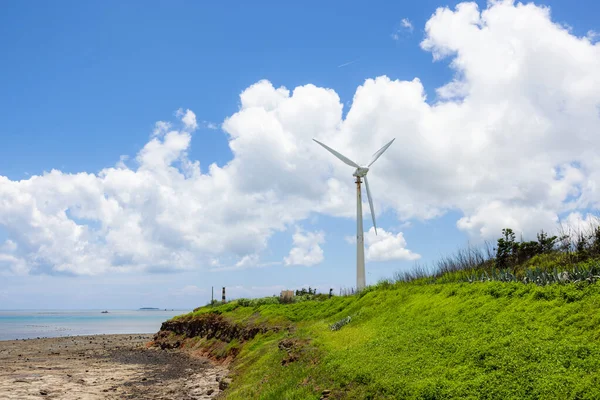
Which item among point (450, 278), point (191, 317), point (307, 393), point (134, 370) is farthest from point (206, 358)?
point (307, 393)

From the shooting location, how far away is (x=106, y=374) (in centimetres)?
3219

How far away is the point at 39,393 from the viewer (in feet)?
82.6

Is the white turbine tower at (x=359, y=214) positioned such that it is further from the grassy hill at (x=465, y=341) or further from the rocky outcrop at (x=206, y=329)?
the grassy hill at (x=465, y=341)

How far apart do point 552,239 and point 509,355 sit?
540 inches

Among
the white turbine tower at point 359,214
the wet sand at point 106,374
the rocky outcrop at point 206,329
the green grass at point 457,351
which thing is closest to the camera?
the green grass at point 457,351

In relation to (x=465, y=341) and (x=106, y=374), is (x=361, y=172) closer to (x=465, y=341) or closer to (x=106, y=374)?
(x=106, y=374)

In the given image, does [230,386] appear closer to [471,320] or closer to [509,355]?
[471,320]

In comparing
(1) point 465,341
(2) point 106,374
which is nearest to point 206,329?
(2) point 106,374

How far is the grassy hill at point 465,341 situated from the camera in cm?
1045

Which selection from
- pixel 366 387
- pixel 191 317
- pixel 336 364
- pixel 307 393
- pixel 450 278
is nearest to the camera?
pixel 366 387

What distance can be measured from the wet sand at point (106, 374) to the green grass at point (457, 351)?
21.1 feet

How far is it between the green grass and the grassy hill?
3cm

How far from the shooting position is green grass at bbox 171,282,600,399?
10.2 metres

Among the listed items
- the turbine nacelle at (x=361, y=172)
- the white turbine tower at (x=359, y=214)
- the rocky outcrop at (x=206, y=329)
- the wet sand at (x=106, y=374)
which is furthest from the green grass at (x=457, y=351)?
the turbine nacelle at (x=361, y=172)
